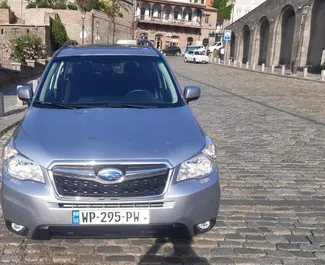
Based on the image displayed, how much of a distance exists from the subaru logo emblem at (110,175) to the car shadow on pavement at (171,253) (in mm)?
881

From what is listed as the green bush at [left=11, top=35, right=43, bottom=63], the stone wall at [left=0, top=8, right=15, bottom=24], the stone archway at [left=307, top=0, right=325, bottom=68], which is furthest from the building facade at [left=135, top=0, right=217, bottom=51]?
the green bush at [left=11, top=35, right=43, bottom=63]

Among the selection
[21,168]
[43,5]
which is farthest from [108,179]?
[43,5]

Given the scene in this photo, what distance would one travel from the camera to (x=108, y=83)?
4336 mm

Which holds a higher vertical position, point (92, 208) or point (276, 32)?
point (276, 32)

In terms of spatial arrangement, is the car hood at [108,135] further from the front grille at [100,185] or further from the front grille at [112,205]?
the front grille at [112,205]

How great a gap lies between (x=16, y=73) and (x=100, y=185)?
15.6 metres

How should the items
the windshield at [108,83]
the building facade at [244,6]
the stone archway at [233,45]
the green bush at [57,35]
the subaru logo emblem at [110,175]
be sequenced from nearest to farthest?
the subaru logo emblem at [110,175] → the windshield at [108,83] → the green bush at [57,35] → the stone archway at [233,45] → the building facade at [244,6]

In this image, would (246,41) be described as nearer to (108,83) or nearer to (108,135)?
(108,83)

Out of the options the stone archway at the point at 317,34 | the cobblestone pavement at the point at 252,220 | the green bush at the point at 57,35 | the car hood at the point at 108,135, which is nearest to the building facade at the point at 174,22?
the green bush at the point at 57,35

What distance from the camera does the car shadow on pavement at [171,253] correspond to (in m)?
3.17

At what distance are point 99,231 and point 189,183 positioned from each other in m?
0.81

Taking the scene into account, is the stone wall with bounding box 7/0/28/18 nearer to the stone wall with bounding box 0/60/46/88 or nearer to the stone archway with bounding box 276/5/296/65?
the stone archway with bounding box 276/5/296/65

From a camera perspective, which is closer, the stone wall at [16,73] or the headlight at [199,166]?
the headlight at [199,166]

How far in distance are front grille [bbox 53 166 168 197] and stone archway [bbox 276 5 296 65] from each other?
4052 centimetres
